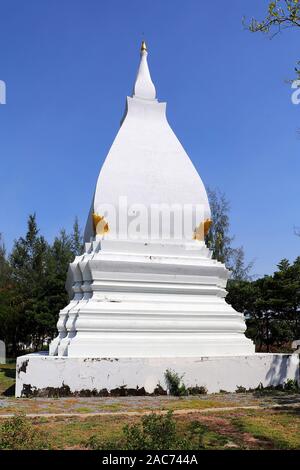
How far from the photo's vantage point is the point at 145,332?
429 inches

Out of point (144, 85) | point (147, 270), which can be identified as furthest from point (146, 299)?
point (144, 85)

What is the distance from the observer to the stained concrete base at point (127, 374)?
9391mm

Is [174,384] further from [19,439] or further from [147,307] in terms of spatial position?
[19,439]

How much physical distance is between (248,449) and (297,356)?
661 cm

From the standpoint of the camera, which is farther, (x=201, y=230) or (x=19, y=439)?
(x=201, y=230)

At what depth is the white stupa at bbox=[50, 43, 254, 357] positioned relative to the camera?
10.8 m

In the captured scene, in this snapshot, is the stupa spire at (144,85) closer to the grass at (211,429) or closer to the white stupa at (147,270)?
the white stupa at (147,270)

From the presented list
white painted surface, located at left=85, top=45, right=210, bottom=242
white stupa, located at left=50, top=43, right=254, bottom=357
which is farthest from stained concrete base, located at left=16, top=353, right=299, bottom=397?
white painted surface, located at left=85, top=45, right=210, bottom=242

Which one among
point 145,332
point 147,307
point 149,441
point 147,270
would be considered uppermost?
point 147,270

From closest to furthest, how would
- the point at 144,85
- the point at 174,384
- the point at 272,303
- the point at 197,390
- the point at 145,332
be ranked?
the point at 174,384 < the point at 197,390 < the point at 145,332 < the point at 144,85 < the point at 272,303

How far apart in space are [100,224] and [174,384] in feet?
14.4

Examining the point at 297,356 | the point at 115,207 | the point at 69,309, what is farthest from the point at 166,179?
the point at 297,356

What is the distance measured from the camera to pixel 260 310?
24469 millimetres
